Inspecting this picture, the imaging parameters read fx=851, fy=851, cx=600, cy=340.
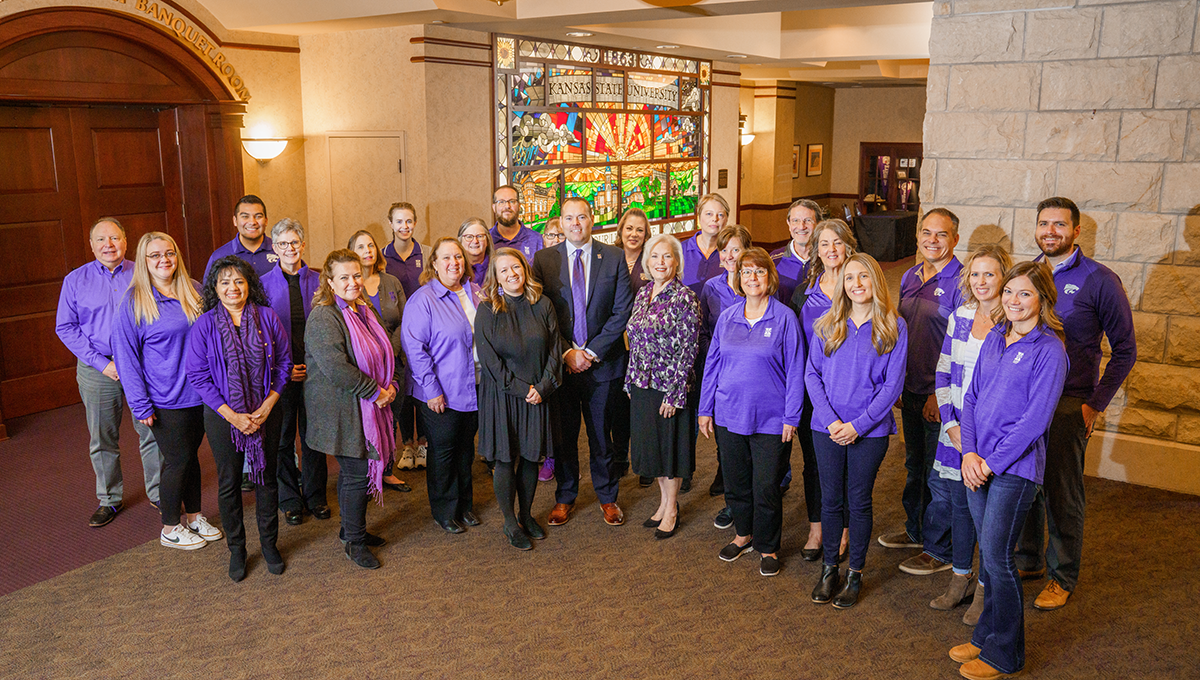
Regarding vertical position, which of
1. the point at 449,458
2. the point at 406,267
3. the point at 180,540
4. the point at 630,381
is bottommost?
the point at 180,540

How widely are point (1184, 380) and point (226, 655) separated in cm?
537

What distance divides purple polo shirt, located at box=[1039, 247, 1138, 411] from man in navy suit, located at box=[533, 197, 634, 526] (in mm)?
2208

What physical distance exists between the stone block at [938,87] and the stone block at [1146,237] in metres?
Result: 1.26

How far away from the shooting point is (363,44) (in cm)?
784

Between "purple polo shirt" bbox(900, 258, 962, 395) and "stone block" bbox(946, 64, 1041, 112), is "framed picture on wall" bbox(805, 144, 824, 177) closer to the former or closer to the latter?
"stone block" bbox(946, 64, 1041, 112)

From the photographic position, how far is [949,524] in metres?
4.13

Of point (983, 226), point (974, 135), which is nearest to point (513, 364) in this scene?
point (983, 226)

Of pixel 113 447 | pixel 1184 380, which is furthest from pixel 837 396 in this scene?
pixel 113 447

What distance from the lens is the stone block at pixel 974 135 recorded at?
17.2 feet

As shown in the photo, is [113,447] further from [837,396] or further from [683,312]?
[837,396]

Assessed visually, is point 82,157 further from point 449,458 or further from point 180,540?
point 449,458

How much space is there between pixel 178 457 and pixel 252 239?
1454 mm

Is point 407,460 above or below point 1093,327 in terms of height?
below

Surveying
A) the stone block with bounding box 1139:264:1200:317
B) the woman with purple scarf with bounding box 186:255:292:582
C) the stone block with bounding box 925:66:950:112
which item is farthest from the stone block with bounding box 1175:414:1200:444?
the woman with purple scarf with bounding box 186:255:292:582
